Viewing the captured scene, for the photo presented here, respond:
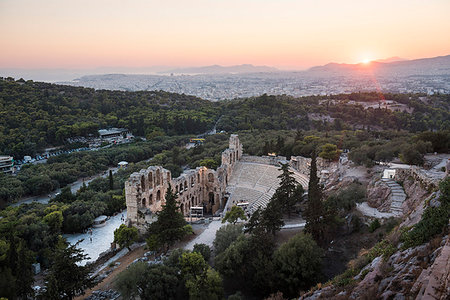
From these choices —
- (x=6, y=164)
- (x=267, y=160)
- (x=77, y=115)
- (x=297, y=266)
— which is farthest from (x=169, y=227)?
(x=77, y=115)

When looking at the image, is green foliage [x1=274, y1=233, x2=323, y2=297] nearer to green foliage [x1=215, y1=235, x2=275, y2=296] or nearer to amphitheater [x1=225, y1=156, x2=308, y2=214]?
green foliage [x1=215, y1=235, x2=275, y2=296]

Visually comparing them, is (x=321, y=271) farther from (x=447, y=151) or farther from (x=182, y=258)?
(x=447, y=151)

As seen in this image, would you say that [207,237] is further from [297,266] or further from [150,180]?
[297,266]

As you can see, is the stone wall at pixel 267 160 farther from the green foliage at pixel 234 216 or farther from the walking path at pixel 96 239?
the walking path at pixel 96 239

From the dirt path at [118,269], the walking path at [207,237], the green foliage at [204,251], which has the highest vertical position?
the green foliage at [204,251]

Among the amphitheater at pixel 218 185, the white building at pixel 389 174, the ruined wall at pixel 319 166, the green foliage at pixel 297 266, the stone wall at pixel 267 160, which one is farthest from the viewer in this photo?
the stone wall at pixel 267 160

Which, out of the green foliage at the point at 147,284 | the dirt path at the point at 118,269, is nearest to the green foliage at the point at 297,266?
the green foliage at the point at 147,284
